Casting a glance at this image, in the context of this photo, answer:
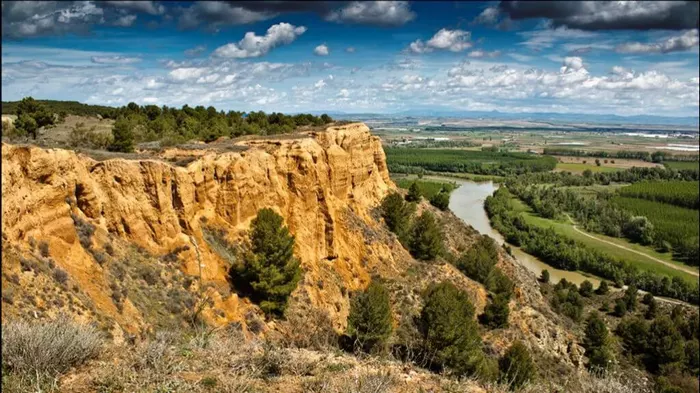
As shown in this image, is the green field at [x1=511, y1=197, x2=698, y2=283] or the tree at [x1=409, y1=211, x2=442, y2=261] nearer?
the tree at [x1=409, y1=211, x2=442, y2=261]

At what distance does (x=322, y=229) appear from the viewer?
31062 mm

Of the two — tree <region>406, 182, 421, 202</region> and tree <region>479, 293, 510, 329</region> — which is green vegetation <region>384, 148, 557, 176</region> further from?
tree <region>479, 293, 510, 329</region>

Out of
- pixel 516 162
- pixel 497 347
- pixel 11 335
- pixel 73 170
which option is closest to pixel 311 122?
pixel 497 347

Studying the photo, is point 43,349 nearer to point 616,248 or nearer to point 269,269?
point 269,269

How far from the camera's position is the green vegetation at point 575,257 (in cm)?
6234

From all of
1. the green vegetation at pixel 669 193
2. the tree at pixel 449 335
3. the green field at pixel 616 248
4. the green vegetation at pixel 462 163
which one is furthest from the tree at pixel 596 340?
the green vegetation at pixel 462 163

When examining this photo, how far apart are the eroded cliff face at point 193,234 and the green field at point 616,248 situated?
39732mm

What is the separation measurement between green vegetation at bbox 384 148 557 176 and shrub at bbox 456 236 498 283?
90691mm

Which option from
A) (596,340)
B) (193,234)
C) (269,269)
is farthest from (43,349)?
(596,340)

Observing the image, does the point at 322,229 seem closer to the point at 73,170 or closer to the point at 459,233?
the point at 73,170

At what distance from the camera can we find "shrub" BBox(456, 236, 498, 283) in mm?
39875

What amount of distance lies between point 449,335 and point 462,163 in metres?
141

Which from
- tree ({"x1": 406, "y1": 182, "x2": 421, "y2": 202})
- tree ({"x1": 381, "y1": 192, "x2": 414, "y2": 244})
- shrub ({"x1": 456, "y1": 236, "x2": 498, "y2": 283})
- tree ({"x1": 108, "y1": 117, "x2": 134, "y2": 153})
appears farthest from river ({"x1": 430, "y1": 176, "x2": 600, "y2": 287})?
tree ({"x1": 108, "y1": 117, "x2": 134, "y2": 153})

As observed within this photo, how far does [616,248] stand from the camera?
7831 centimetres
